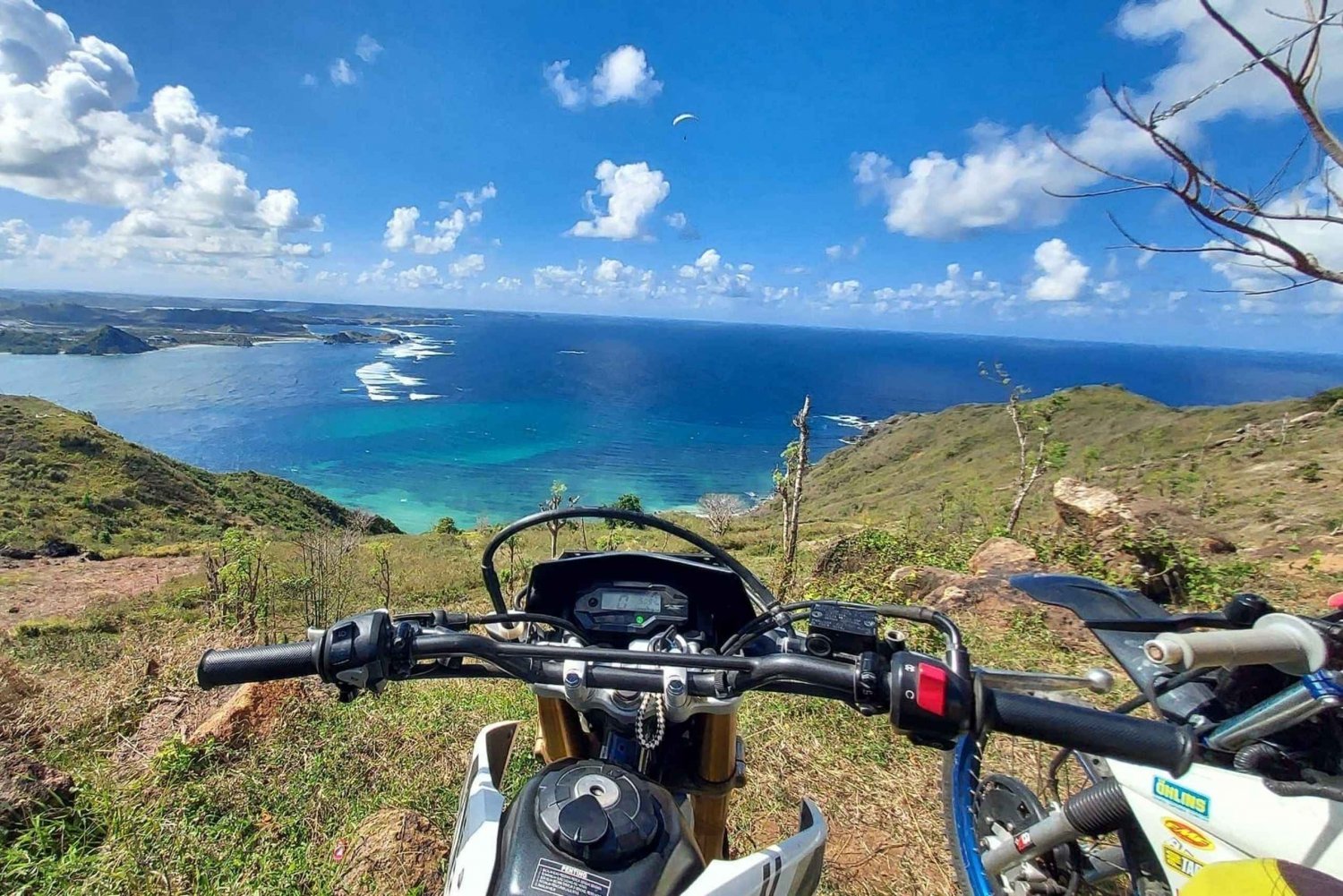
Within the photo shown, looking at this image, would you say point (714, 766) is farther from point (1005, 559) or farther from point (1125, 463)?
point (1125, 463)

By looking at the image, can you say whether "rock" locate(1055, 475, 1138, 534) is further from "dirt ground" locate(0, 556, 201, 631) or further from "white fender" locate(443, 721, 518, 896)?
"dirt ground" locate(0, 556, 201, 631)

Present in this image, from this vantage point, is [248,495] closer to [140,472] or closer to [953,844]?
[140,472]

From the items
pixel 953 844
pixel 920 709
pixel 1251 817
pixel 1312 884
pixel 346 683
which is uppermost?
pixel 920 709

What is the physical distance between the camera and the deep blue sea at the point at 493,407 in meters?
66.8

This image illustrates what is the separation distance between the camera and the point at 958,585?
6.70 metres

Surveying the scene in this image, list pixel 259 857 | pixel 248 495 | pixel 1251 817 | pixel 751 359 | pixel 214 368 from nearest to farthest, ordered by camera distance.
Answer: pixel 1251 817, pixel 259 857, pixel 248 495, pixel 214 368, pixel 751 359

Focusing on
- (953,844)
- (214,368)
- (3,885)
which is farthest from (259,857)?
(214,368)

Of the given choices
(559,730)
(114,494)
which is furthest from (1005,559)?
(114,494)

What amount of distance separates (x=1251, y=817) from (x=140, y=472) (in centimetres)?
6056

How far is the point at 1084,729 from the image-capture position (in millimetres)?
1039

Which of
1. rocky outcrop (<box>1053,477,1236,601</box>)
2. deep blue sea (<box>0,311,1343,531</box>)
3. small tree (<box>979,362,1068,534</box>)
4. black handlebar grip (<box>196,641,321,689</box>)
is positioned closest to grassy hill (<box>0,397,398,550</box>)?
deep blue sea (<box>0,311,1343,531</box>)

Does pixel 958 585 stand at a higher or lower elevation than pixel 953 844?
lower

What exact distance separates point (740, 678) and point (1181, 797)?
154cm

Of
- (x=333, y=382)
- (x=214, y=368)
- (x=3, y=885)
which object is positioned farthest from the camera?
(x=214, y=368)
